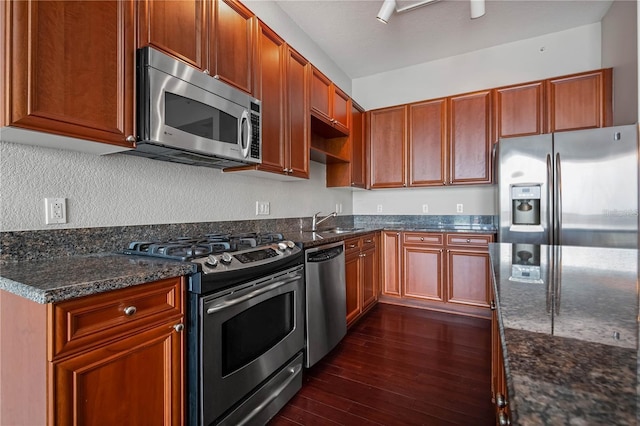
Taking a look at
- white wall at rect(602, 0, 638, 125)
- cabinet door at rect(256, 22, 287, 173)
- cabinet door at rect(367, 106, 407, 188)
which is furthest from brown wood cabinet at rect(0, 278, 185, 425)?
white wall at rect(602, 0, 638, 125)

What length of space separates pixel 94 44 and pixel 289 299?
5.04 ft

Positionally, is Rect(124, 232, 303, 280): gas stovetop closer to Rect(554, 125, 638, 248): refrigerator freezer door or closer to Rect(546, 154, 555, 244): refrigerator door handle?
Rect(546, 154, 555, 244): refrigerator door handle

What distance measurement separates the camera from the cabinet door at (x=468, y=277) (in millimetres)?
3102

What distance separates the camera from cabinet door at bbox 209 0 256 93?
5.73 ft

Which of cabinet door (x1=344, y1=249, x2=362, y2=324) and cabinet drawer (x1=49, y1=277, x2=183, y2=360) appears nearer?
cabinet drawer (x1=49, y1=277, x2=183, y2=360)

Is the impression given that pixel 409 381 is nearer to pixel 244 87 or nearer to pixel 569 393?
pixel 569 393

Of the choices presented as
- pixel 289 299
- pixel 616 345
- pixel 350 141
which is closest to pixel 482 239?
pixel 350 141

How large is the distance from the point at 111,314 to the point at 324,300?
1.42m

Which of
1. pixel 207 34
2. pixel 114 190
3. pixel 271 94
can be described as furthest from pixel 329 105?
pixel 114 190

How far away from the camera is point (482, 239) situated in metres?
3.10

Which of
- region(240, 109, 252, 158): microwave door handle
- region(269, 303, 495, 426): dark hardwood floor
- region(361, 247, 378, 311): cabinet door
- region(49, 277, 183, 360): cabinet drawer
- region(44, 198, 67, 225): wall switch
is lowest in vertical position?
region(269, 303, 495, 426): dark hardwood floor

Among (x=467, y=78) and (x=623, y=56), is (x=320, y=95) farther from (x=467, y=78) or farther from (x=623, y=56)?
(x=623, y=56)

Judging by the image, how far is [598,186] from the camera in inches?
96.7

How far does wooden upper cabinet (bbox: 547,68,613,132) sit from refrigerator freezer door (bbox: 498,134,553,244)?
22.4 inches
